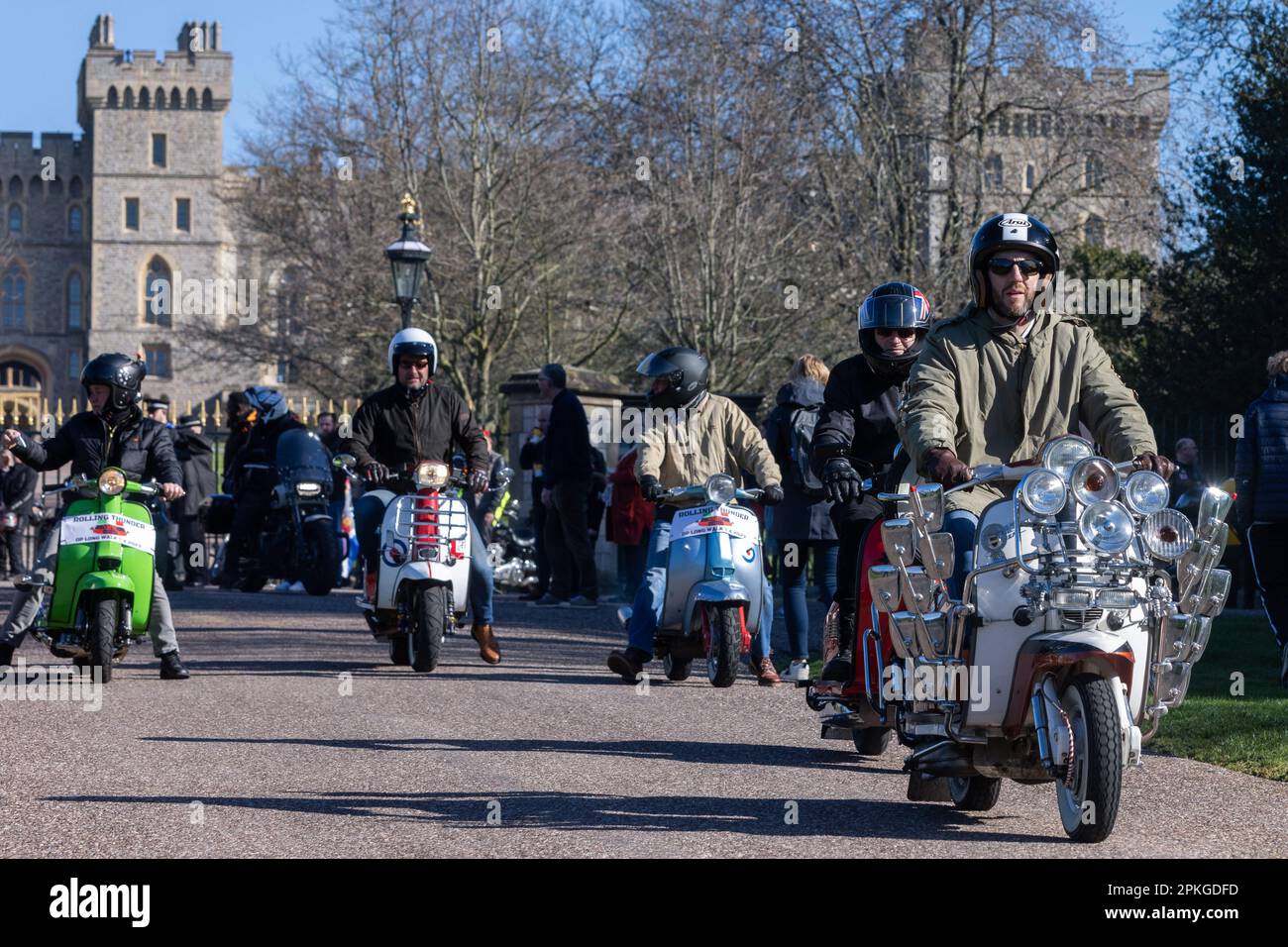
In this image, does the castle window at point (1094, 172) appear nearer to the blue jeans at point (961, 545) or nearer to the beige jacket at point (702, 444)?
the beige jacket at point (702, 444)

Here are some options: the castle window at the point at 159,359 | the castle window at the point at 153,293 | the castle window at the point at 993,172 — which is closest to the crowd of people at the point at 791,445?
the castle window at the point at 993,172

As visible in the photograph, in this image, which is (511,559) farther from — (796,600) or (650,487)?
(650,487)

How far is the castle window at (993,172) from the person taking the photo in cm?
2817

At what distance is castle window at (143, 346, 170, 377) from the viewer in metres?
83.9

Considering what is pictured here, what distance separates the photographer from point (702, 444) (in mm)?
10500

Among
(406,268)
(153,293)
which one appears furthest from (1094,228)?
(153,293)

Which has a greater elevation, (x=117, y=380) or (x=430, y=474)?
(x=117, y=380)

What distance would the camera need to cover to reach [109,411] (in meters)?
10.4

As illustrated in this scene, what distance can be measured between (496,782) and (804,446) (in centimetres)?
428

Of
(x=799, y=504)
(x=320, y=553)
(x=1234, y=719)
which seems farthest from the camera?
(x=320, y=553)

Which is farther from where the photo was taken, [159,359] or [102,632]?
[159,359]
